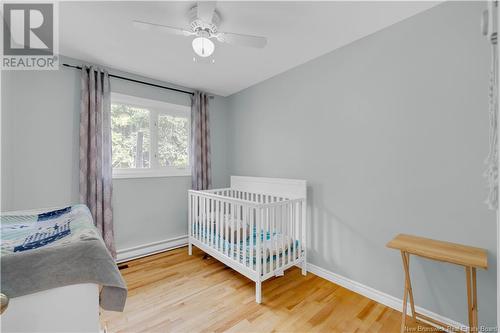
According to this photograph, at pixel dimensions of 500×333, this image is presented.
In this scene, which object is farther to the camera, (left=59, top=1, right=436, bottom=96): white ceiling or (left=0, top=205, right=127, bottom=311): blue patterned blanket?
(left=59, top=1, right=436, bottom=96): white ceiling

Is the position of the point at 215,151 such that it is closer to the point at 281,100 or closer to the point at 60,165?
the point at 281,100

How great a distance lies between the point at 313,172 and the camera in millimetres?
2496

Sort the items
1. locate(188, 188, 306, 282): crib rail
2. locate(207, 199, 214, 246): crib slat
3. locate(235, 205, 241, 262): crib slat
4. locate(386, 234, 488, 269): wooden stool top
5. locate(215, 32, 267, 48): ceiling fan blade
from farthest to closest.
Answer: locate(207, 199, 214, 246): crib slat, locate(235, 205, 241, 262): crib slat, locate(188, 188, 306, 282): crib rail, locate(215, 32, 267, 48): ceiling fan blade, locate(386, 234, 488, 269): wooden stool top

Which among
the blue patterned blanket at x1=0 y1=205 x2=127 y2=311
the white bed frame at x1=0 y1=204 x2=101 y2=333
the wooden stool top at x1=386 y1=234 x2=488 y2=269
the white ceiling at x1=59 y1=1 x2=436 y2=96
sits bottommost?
the white bed frame at x1=0 y1=204 x2=101 y2=333

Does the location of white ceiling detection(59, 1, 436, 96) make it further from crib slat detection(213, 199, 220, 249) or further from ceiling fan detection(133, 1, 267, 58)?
crib slat detection(213, 199, 220, 249)

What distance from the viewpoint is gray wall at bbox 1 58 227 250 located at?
85.8 inches

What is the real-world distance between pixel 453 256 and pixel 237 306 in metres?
1.57

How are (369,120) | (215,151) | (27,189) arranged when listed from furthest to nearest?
1. (215,151)
2. (27,189)
3. (369,120)

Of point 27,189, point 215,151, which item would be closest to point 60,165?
point 27,189

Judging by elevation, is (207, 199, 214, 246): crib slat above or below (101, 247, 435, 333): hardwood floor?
above

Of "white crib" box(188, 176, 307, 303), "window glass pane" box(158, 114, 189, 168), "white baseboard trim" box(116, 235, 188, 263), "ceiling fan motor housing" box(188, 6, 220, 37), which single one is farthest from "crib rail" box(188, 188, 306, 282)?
"ceiling fan motor housing" box(188, 6, 220, 37)

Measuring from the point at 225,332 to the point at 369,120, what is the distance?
6.77 ft

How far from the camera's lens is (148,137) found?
10.1ft

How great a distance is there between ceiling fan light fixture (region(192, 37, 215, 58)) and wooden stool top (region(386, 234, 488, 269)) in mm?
1919
